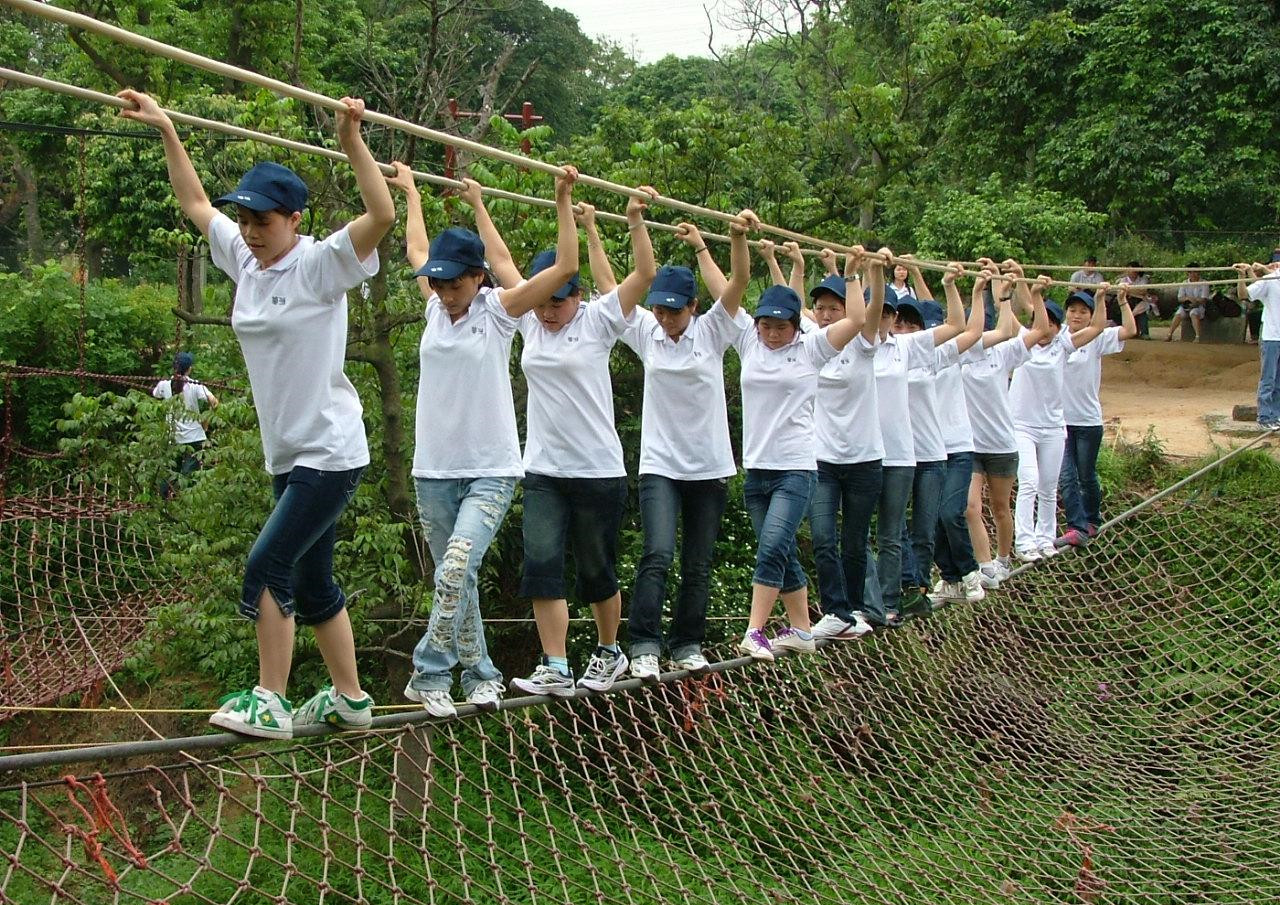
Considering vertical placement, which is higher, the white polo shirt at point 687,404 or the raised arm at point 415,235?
the raised arm at point 415,235

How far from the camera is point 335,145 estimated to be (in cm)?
550

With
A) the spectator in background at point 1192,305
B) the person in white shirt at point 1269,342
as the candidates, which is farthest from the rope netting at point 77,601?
the spectator in background at point 1192,305

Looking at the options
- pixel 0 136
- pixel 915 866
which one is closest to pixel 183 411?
pixel 915 866

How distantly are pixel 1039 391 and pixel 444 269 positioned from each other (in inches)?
132

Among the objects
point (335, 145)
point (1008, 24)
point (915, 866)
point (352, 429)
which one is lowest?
point (915, 866)

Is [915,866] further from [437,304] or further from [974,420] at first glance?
[437,304]

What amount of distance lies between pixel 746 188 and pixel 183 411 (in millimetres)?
3014

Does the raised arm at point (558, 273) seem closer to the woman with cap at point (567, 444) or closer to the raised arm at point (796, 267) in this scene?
the woman with cap at point (567, 444)

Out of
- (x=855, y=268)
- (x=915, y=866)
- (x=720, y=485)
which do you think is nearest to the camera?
(x=720, y=485)

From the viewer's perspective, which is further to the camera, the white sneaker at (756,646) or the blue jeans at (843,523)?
the blue jeans at (843,523)

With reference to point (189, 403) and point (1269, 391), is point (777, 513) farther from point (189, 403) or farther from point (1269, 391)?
point (1269, 391)

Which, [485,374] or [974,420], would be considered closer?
[485,374]

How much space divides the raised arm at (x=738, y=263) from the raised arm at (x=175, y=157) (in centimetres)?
140

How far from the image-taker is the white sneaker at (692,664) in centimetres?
385
